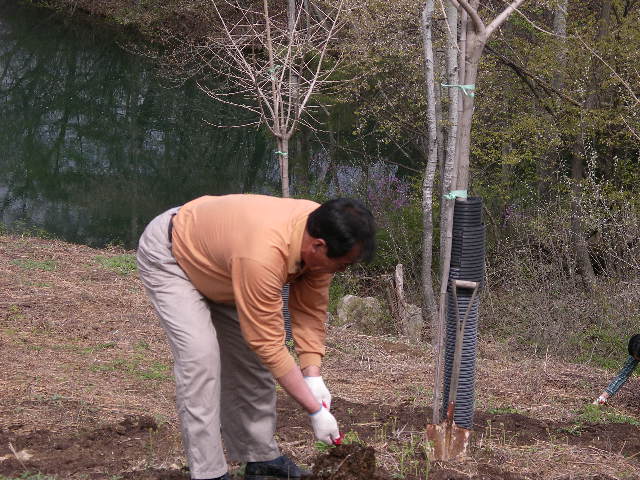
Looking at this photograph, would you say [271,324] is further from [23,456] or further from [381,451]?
[23,456]

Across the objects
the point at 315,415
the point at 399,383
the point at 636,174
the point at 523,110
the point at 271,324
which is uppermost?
the point at 523,110

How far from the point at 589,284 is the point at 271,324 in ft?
27.7

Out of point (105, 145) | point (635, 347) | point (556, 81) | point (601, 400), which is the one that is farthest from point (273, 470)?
point (105, 145)

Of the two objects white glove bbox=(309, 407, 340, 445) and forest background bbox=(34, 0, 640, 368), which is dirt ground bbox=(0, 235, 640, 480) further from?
forest background bbox=(34, 0, 640, 368)

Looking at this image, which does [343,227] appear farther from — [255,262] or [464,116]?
[464,116]

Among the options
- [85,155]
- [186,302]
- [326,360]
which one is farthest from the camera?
[85,155]

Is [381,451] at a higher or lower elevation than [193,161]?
lower

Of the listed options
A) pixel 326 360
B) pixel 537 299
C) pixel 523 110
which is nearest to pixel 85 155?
pixel 523 110

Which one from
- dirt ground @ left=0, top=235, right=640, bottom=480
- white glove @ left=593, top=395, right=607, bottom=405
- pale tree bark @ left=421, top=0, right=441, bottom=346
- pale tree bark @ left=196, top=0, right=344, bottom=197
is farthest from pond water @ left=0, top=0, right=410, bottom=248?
white glove @ left=593, top=395, right=607, bottom=405

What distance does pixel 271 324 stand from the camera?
9.65ft

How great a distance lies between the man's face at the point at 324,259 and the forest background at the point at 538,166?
6611mm

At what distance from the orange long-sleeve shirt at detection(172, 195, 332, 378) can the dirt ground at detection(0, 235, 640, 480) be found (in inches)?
25.0

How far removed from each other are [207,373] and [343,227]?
2.76 feet

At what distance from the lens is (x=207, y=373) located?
10.4ft
